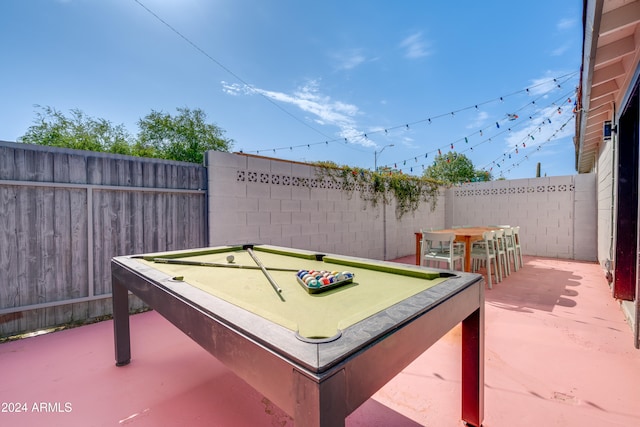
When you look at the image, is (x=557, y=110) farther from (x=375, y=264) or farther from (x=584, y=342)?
(x=375, y=264)

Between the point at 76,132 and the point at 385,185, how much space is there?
13.7m

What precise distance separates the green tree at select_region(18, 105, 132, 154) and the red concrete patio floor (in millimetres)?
12497

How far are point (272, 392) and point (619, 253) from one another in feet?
13.1

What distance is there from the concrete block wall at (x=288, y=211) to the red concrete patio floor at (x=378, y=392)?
1424 mm

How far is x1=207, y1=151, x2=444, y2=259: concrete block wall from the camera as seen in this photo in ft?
10.9

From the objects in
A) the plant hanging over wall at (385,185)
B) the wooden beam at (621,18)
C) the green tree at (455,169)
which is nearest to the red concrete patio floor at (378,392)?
the wooden beam at (621,18)

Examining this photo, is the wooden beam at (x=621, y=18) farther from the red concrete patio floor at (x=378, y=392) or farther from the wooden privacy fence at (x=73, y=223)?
the wooden privacy fence at (x=73, y=223)

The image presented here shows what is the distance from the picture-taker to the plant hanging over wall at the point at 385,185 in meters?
4.71

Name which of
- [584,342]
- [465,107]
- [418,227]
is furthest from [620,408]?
[418,227]

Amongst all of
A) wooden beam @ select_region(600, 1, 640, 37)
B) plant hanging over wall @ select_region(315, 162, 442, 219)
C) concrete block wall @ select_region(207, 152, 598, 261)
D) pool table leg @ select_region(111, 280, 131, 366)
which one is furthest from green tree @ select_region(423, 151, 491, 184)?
pool table leg @ select_region(111, 280, 131, 366)

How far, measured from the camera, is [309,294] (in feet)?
4.02

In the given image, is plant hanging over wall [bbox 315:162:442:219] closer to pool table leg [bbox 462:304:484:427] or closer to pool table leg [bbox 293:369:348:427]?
pool table leg [bbox 462:304:484:427]

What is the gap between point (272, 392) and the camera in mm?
650

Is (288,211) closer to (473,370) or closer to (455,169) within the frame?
(473,370)
